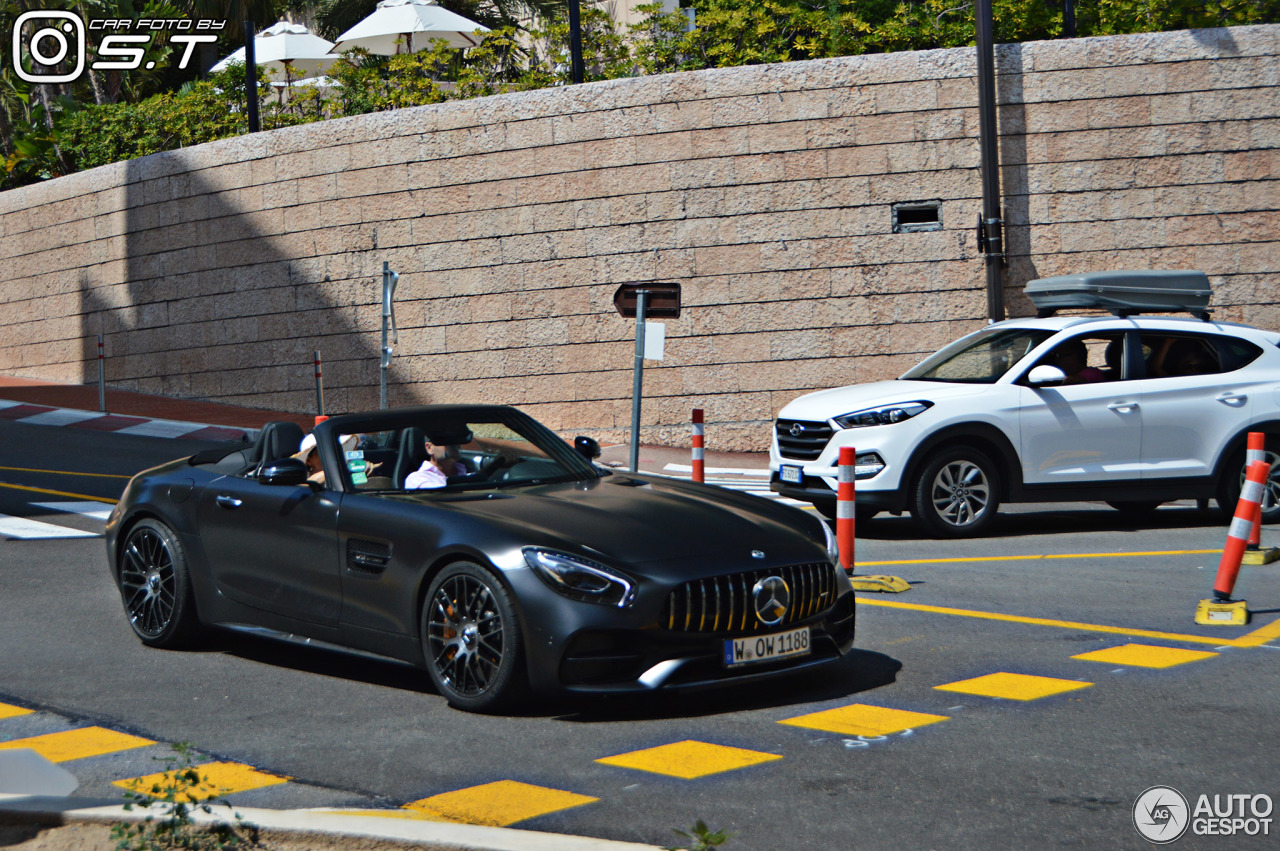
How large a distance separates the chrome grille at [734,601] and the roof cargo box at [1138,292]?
6717mm

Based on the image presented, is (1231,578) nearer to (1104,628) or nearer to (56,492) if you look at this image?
(1104,628)

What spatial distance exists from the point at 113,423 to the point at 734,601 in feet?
54.0

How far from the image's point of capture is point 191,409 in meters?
21.6

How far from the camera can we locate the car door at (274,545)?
641 cm

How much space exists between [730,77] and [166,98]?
37.7 ft

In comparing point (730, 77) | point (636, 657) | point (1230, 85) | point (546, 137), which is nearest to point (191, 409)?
point (546, 137)

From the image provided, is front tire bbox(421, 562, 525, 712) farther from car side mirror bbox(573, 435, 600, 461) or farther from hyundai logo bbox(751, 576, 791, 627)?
car side mirror bbox(573, 435, 600, 461)

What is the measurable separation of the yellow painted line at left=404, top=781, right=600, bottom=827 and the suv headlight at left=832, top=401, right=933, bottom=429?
6.51 metres

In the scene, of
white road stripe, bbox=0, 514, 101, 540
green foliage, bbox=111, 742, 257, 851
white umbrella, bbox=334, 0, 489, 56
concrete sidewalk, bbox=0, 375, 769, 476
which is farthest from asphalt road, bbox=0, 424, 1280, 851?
white umbrella, bbox=334, 0, 489, 56

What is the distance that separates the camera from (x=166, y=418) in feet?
67.6

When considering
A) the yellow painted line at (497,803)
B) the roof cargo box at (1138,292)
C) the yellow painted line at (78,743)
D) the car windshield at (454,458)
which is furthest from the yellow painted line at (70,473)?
the yellow painted line at (497,803)

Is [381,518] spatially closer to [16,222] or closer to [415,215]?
[415,215]

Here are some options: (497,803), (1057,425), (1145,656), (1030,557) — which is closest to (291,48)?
(1057,425)

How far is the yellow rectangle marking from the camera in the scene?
5.42m
